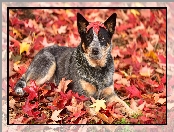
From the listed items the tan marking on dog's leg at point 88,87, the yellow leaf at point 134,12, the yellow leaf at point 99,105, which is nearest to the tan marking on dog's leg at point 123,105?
the yellow leaf at point 99,105

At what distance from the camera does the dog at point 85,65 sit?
8.96 metres

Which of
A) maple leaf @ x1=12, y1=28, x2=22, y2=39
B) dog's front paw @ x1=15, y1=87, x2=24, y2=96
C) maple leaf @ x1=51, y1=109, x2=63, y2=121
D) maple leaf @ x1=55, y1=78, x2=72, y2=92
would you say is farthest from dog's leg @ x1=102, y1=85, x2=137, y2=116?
maple leaf @ x1=12, y1=28, x2=22, y2=39

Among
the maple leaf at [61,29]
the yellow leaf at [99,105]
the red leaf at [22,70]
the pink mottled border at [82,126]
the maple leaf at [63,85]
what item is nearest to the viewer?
the pink mottled border at [82,126]

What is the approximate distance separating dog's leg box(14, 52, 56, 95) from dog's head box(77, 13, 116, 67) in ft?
3.18

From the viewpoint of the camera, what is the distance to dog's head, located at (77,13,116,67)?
8922 millimetres

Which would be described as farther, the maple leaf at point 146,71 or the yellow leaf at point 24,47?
the maple leaf at point 146,71

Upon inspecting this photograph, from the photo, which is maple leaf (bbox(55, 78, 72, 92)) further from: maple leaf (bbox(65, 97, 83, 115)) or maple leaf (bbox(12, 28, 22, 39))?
maple leaf (bbox(12, 28, 22, 39))

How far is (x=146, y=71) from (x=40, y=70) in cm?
179

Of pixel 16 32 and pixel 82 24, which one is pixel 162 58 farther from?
pixel 16 32

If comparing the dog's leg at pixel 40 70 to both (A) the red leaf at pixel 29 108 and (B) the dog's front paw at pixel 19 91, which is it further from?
(A) the red leaf at pixel 29 108


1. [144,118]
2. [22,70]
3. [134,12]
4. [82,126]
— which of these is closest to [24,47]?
[22,70]

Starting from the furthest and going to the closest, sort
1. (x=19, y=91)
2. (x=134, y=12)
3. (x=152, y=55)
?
(x=134, y=12) < (x=152, y=55) < (x=19, y=91)

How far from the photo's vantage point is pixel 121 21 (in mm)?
11453

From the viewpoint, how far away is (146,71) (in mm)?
10297
